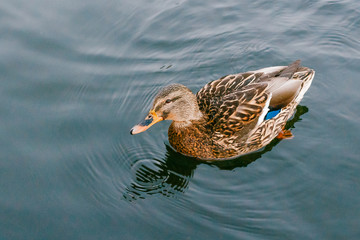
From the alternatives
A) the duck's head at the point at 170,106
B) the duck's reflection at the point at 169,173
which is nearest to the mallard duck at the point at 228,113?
the duck's head at the point at 170,106

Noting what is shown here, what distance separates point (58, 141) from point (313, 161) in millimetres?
3765

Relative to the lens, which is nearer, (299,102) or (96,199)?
(96,199)

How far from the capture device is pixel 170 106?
612 centimetres

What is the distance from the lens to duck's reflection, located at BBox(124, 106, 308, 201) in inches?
235

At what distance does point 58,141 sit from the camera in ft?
21.8

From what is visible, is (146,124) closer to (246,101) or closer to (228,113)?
(228,113)

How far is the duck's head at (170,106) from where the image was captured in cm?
605

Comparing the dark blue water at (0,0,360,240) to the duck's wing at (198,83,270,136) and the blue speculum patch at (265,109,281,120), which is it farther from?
the duck's wing at (198,83,270,136)

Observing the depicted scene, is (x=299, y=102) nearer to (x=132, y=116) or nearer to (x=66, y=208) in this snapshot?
(x=132, y=116)

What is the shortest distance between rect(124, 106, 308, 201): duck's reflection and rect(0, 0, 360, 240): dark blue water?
0.07 ft

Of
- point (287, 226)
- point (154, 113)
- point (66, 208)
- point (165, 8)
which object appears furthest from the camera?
point (165, 8)

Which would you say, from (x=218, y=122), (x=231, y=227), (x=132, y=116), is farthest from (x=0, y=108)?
(x=231, y=227)

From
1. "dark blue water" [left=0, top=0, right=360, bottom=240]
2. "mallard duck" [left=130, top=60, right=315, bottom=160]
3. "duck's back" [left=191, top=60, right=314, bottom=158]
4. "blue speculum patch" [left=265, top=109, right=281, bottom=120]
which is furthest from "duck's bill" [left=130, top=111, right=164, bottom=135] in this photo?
"blue speculum patch" [left=265, top=109, right=281, bottom=120]

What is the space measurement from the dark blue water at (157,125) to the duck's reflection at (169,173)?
2 centimetres
